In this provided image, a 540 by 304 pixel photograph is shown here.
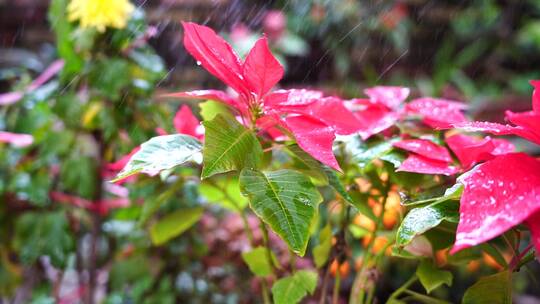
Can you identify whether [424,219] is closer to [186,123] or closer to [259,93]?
[259,93]

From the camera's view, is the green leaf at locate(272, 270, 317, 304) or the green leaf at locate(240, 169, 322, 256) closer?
the green leaf at locate(240, 169, 322, 256)

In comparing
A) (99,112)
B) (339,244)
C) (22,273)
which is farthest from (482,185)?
(22,273)

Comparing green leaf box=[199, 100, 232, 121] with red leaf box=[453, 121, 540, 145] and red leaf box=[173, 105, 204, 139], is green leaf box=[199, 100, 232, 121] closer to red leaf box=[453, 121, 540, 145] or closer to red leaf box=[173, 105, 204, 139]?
red leaf box=[173, 105, 204, 139]

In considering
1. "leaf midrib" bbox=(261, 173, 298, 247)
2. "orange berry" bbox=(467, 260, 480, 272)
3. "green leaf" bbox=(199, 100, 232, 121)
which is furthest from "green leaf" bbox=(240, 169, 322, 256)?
"orange berry" bbox=(467, 260, 480, 272)

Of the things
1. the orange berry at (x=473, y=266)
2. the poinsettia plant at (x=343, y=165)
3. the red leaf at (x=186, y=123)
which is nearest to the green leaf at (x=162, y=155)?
the poinsettia plant at (x=343, y=165)

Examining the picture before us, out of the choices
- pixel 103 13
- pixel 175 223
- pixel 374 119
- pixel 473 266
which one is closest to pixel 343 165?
pixel 374 119

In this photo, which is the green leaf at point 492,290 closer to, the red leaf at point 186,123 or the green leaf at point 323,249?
the green leaf at point 323,249

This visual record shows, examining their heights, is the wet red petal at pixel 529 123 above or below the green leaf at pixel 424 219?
above
